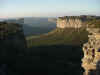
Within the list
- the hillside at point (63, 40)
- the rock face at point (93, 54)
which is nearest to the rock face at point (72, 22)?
the hillside at point (63, 40)

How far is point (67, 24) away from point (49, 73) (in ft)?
329

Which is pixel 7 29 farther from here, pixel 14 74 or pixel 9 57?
pixel 14 74

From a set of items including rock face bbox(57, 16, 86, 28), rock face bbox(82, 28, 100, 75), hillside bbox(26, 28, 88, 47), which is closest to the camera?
rock face bbox(82, 28, 100, 75)

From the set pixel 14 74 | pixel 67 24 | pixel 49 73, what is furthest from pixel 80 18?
pixel 14 74

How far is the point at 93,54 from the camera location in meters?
7.39

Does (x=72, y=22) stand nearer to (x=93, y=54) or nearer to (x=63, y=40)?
(x=63, y=40)

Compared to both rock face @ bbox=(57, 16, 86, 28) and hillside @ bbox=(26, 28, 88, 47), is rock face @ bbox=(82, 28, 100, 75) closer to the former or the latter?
hillside @ bbox=(26, 28, 88, 47)

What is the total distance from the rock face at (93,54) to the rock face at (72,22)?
375 ft

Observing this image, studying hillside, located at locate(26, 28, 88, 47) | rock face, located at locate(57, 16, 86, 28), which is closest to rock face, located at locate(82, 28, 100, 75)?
hillside, located at locate(26, 28, 88, 47)

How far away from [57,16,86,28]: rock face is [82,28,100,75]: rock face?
375 feet

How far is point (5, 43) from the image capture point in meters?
26.1

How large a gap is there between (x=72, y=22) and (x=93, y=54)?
123 m

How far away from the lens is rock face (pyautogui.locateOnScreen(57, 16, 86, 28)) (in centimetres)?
12221


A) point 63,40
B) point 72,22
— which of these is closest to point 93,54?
point 63,40
